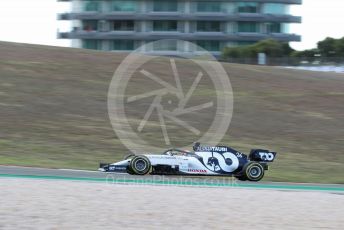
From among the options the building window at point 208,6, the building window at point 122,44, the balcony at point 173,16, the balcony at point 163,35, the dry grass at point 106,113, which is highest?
the building window at point 208,6

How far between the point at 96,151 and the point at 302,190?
9324 mm

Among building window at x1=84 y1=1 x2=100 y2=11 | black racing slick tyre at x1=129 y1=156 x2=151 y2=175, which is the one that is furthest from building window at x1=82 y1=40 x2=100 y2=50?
black racing slick tyre at x1=129 y1=156 x2=151 y2=175

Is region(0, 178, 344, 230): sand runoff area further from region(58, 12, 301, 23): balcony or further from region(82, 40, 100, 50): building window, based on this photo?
region(82, 40, 100, 50): building window

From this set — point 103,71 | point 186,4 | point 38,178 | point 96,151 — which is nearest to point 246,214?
point 38,178

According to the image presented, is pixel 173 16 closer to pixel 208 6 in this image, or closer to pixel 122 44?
pixel 208 6

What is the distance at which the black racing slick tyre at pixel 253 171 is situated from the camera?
1655cm

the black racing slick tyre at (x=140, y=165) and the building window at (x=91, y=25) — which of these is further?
the building window at (x=91, y=25)

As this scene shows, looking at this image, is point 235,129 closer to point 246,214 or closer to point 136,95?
point 136,95

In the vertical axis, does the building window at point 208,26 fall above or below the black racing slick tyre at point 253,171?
above

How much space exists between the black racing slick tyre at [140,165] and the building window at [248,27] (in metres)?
92.3

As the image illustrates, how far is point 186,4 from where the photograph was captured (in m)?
106

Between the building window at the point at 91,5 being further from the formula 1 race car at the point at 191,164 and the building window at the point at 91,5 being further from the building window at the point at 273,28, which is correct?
the formula 1 race car at the point at 191,164

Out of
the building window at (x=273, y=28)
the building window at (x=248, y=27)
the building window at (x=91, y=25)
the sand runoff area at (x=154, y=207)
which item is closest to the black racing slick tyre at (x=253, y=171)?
the sand runoff area at (x=154, y=207)

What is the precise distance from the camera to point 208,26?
10581cm
